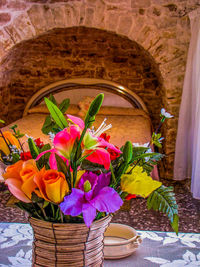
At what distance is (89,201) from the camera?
0.77 meters

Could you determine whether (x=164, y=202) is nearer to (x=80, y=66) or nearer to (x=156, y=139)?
(x=156, y=139)

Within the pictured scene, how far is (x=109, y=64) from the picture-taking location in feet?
17.1

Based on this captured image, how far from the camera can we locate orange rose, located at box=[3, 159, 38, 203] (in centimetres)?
79

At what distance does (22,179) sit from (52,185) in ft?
0.28

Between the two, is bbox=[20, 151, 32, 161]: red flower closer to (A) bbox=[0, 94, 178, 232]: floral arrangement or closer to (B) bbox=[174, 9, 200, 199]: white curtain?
(A) bbox=[0, 94, 178, 232]: floral arrangement

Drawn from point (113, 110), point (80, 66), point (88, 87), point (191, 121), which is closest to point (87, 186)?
point (191, 121)

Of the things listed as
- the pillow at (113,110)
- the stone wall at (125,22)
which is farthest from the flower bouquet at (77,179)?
the pillow at (113,110)

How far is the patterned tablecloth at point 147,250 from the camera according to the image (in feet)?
3.76

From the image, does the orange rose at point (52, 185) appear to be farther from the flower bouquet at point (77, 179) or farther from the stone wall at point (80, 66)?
the stone wall at point (80, 66)

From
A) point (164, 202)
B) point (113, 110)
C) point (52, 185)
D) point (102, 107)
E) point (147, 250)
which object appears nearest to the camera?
point (52, 185)

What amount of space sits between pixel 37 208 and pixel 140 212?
8.11ft

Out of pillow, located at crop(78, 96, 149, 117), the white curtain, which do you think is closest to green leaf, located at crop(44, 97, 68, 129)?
the white curtain

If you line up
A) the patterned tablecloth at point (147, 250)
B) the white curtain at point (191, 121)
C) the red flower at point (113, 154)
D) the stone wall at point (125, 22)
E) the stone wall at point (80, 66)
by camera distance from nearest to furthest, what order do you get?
the red flower at point (113, 154) → the patterned tablecloth at point (147, 250) → the white curtain at point (191, 121) → the stone wall at point (125, 22) → the stone wall at point (80, 66)

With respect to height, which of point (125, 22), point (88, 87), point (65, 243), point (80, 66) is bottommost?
point (65, 243)
